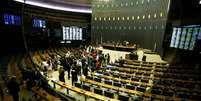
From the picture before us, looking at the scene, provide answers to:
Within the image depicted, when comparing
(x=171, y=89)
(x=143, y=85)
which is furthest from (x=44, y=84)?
(x=171, y=89)

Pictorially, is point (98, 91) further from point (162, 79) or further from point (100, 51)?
point (100, 51)

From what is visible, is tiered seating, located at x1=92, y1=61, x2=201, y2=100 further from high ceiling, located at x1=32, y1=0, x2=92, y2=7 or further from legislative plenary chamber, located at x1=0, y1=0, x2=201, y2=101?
high ceiling, located at x1=32, y1=0, x2=92, y2=7

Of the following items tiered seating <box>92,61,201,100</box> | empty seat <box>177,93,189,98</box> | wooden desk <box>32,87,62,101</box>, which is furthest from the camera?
tiered seating <box>92,61,201,100</box>

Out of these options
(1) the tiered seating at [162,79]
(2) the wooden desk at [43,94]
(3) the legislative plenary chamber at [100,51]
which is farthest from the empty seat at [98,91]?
(2) the wooden desk at [43,94]

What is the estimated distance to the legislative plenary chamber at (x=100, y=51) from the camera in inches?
316

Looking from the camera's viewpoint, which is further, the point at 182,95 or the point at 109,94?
the point at 109,94

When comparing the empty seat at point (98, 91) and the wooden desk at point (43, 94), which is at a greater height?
the wooden desk at point (43, 94)

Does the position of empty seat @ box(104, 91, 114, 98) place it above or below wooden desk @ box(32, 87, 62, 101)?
below

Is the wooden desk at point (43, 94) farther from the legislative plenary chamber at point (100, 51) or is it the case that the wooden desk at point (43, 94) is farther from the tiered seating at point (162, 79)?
the tiered seating at point (162, 79)

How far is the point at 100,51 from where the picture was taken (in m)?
19.2

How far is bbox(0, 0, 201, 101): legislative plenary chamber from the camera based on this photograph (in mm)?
8016

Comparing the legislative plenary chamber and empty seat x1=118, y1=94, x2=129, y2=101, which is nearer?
empty seat x1=118, y1=94, x2=129, y2=101

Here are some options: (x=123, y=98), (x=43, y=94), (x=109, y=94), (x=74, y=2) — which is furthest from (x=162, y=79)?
(x=74, y=2)

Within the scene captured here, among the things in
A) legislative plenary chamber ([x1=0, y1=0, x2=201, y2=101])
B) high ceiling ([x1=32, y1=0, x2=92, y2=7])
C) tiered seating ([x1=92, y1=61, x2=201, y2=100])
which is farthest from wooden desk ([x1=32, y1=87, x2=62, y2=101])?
high ceiling ([x1=32, y1=0, x2=92, y2=7])
